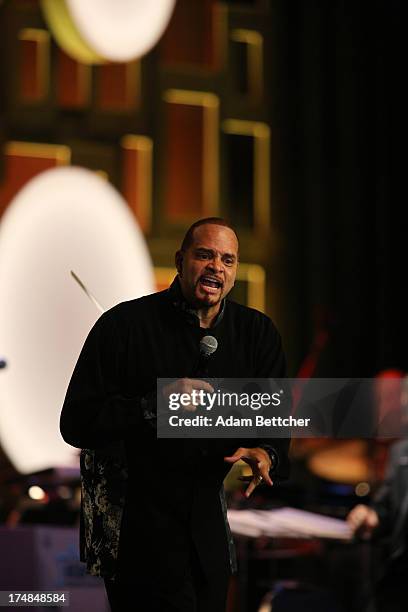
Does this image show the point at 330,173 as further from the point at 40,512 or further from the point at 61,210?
the point at 40,512

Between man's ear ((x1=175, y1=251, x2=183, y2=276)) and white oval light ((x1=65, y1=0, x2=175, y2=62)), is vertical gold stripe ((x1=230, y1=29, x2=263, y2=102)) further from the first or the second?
man's ear ((x1=175, y1=251, x2=183, y2=276))

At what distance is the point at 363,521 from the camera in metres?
3.24

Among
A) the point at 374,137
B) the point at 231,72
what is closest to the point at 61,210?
the point at 231,72

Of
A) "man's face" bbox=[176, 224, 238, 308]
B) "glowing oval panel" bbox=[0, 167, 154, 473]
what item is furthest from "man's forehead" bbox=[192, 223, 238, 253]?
"glowing oval panel" bbox=[0, 167, 154, 473]

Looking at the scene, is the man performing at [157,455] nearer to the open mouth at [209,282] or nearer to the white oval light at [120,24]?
the open mouth at [209,282]

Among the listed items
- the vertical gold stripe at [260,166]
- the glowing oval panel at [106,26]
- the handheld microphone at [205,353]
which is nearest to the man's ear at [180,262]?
the handheld microphone at [205,353]

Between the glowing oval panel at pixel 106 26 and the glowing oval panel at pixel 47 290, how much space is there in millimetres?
631

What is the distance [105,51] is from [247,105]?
871 mm

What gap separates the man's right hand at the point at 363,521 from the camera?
10.5 ft

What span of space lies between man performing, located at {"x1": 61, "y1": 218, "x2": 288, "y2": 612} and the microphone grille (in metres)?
0.05

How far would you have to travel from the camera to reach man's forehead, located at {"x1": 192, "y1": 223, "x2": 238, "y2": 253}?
1994 millimetres

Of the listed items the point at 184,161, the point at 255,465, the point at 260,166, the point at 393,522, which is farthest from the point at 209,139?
the point at 255,465

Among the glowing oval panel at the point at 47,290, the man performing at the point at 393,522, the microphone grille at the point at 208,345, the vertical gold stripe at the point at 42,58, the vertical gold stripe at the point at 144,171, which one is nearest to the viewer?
the microphone grille at the point at 208,345

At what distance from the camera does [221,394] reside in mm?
1998
